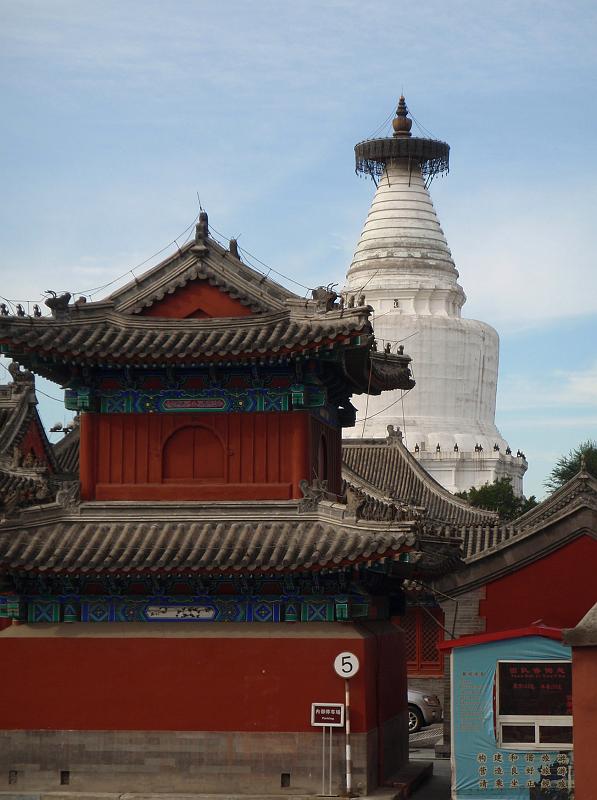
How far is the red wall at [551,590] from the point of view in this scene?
101 feet

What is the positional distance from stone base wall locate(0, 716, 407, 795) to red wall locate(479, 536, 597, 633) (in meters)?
5.09

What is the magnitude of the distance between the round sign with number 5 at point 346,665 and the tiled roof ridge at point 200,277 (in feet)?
20.6

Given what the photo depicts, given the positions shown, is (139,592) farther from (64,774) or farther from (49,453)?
(49,453)

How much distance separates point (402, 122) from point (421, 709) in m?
68.4

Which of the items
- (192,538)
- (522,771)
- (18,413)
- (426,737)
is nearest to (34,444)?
(18,413)

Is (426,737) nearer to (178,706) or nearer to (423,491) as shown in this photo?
(178,706)

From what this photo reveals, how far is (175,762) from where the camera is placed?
26.5m

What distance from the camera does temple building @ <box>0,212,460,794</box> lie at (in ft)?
86.4

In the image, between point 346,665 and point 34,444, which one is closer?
point 346,665

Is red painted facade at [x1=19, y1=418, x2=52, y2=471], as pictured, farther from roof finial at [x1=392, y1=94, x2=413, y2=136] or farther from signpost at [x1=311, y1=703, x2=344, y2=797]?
roof finial at [x1=392, y1=94, x2=413, y2=136]

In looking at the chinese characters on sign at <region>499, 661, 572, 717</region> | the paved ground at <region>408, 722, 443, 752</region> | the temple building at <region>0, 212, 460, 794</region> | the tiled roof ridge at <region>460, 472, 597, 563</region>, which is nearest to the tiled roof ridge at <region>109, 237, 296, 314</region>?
the temple building at <region>0, 212, 460, 794</region>

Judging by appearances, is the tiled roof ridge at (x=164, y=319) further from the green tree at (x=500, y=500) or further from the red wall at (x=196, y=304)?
the green tree at (x=500, y=500)

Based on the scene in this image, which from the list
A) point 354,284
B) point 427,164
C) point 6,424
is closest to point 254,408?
point 6,424

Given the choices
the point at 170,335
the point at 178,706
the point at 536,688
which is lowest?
the point at 178,706
